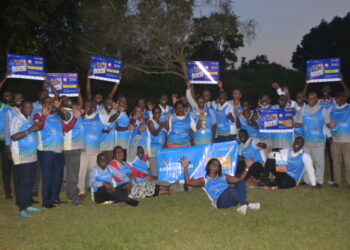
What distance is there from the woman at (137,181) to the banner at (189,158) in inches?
18.0

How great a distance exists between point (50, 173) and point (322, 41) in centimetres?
4334

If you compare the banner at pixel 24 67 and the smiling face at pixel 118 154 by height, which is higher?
the banner at pixel 24 67

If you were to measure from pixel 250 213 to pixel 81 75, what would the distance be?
77.6ft

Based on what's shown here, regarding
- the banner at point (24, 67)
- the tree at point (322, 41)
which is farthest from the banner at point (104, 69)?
the tree at point (322, 41)

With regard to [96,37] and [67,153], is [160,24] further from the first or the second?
[67,153]

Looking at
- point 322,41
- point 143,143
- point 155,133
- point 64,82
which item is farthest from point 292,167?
point 322,41

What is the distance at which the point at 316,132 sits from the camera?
1014 centimetres

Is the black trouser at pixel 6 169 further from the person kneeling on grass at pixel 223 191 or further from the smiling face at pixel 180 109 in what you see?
the person kneeling on grass at pixel 223 191

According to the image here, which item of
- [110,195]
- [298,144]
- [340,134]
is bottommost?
[110,195]

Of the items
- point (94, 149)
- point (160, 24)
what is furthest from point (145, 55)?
point (94, 149)

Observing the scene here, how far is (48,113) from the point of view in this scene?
8.05 metres

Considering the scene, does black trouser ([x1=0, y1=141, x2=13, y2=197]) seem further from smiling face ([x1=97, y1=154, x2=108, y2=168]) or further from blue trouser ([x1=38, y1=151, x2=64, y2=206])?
smiling face ([x1=97, y1=154, x2=108, y2=168])

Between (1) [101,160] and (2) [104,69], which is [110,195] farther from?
(2) [104,69]

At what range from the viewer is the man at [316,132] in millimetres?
10133
